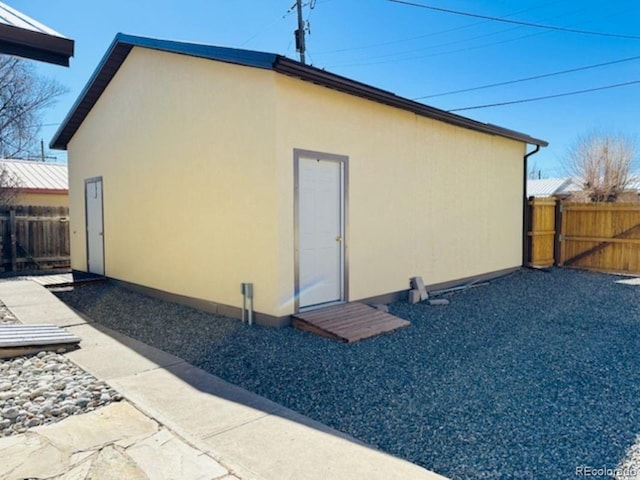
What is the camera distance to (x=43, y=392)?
Answer: 3.53 metres

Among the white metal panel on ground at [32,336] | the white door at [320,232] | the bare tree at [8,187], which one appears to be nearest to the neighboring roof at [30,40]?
the white metal panel on ground at [32,336]

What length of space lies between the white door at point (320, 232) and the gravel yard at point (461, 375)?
941mm

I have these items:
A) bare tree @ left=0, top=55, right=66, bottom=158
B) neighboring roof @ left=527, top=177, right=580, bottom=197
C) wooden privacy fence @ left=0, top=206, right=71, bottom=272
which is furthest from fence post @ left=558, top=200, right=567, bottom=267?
bare tree @ left=0, top=55, right=66, bottom=158

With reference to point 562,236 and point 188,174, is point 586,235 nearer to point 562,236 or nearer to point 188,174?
point 562,236

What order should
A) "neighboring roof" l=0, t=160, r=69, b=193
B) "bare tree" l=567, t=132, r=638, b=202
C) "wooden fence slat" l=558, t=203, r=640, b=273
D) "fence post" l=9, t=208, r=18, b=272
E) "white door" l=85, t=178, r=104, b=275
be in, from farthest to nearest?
"bare tree" l=567, t=132, r=638, b=202, "neighboring roof" l=0, t=160, r=69, b=193, "fence post" l=9, t=208, r=18, b=272, "wooden fence slat" l=558, t=203, r=640, b=273, "white door" l=85, t=178, r=104, b=275

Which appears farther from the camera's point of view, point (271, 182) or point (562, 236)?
point (562, 236)

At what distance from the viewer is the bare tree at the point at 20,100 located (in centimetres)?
1573

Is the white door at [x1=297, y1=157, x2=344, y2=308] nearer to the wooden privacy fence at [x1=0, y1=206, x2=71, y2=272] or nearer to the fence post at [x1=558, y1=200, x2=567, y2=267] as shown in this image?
the fence post at [x1=558, y1=200, x2=567, y2=267]

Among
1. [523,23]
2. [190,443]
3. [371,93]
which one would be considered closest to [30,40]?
[190,443]

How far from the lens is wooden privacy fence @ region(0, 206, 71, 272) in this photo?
12.0 meters

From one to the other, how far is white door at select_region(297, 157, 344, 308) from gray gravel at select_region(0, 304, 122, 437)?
283 cm

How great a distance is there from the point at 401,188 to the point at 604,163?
14.4 metres

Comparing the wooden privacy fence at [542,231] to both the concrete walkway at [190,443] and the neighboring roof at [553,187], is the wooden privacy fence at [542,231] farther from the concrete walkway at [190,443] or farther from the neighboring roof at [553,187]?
the concrete walkway at [190,443]

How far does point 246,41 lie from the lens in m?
16.4
